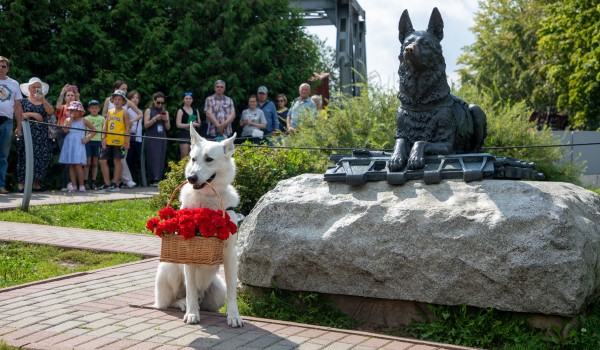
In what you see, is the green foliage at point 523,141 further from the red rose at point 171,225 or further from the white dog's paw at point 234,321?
the red rose at point 171,225

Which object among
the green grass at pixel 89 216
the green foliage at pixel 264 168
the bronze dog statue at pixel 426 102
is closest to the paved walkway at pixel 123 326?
the bronze dog statue at pixel 426 102

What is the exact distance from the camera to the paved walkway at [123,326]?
16.5 ft

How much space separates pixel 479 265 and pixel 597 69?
25176mm

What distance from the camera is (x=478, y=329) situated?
542cm

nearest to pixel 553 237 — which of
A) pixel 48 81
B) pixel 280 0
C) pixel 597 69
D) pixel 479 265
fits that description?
pixel 479 265

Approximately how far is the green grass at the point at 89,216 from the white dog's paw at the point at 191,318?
4.53 metres

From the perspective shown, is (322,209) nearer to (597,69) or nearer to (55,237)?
(55,237)

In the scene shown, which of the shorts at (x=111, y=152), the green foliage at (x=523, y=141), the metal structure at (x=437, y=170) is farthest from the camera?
the shorts at (x=111, y=152)

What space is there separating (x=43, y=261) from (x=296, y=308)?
330cm

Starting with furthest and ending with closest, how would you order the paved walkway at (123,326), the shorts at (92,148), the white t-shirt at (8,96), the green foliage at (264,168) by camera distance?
the shorts at (92,148), the white t-shirt at (8,96), the green foliage at (264,168), the paved walkway at (123,326)

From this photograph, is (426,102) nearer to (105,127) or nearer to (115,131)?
(115,131)

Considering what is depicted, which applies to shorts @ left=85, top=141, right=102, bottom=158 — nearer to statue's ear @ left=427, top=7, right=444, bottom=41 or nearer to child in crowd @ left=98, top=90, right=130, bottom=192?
child in crowd @ left=98, top=90, right=130, bottom=192

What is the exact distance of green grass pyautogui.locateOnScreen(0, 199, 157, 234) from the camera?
396 inches

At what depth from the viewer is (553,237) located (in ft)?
16.7
